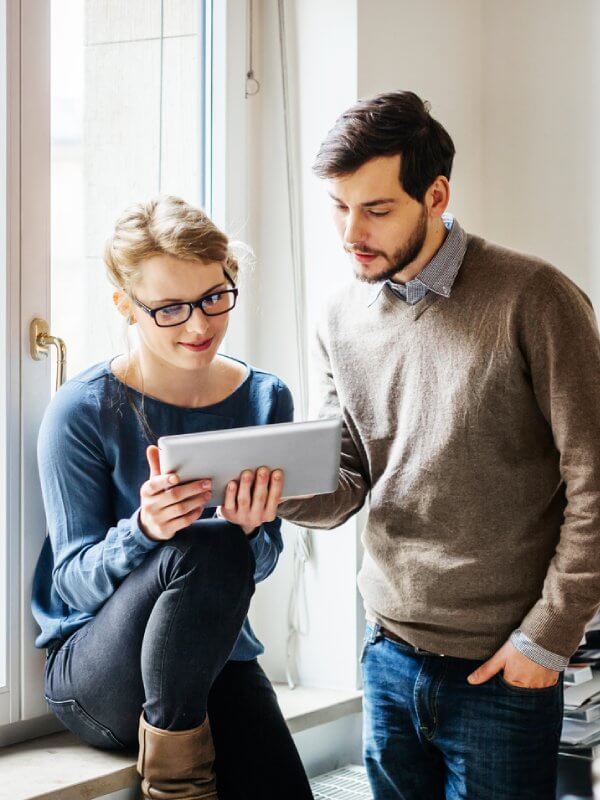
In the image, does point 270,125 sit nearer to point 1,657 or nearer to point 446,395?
point 446,395

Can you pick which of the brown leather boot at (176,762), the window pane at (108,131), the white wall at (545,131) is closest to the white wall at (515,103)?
the white wall at (545,131)

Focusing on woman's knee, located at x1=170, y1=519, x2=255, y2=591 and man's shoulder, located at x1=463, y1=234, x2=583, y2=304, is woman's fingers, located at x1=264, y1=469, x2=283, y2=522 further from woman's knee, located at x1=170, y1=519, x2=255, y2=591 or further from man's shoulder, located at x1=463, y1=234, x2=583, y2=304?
man's shoulder, located at x1=463, y1=234, x2=583, y2=304

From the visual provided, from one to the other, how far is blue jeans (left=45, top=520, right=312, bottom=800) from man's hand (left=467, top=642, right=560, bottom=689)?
0.36m

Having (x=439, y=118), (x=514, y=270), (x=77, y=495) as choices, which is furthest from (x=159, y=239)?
(x=439, y=118)

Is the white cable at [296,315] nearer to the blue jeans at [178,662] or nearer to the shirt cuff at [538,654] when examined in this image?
the blue jeans at [178,662]

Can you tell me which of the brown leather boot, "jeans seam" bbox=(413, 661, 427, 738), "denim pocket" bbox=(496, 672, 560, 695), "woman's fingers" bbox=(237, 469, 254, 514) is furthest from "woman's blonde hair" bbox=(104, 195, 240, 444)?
"denim pocket" bbox=(496, 672, 560, 695)

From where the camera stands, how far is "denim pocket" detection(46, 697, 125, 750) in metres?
1.63

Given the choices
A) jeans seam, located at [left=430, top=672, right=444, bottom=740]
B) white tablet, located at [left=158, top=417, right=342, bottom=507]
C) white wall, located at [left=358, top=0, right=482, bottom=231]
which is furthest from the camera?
white wall, located at [left=358, top=0, right=482, bottom=231]

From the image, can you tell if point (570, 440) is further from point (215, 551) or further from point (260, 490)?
point (215, 551)

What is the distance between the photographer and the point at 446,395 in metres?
1.46

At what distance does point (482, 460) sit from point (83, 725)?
75 cm

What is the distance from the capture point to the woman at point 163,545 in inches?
58.4

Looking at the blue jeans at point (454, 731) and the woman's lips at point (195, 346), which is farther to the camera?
the woman's lips at point (195, 346)

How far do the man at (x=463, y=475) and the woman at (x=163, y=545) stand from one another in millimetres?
173
